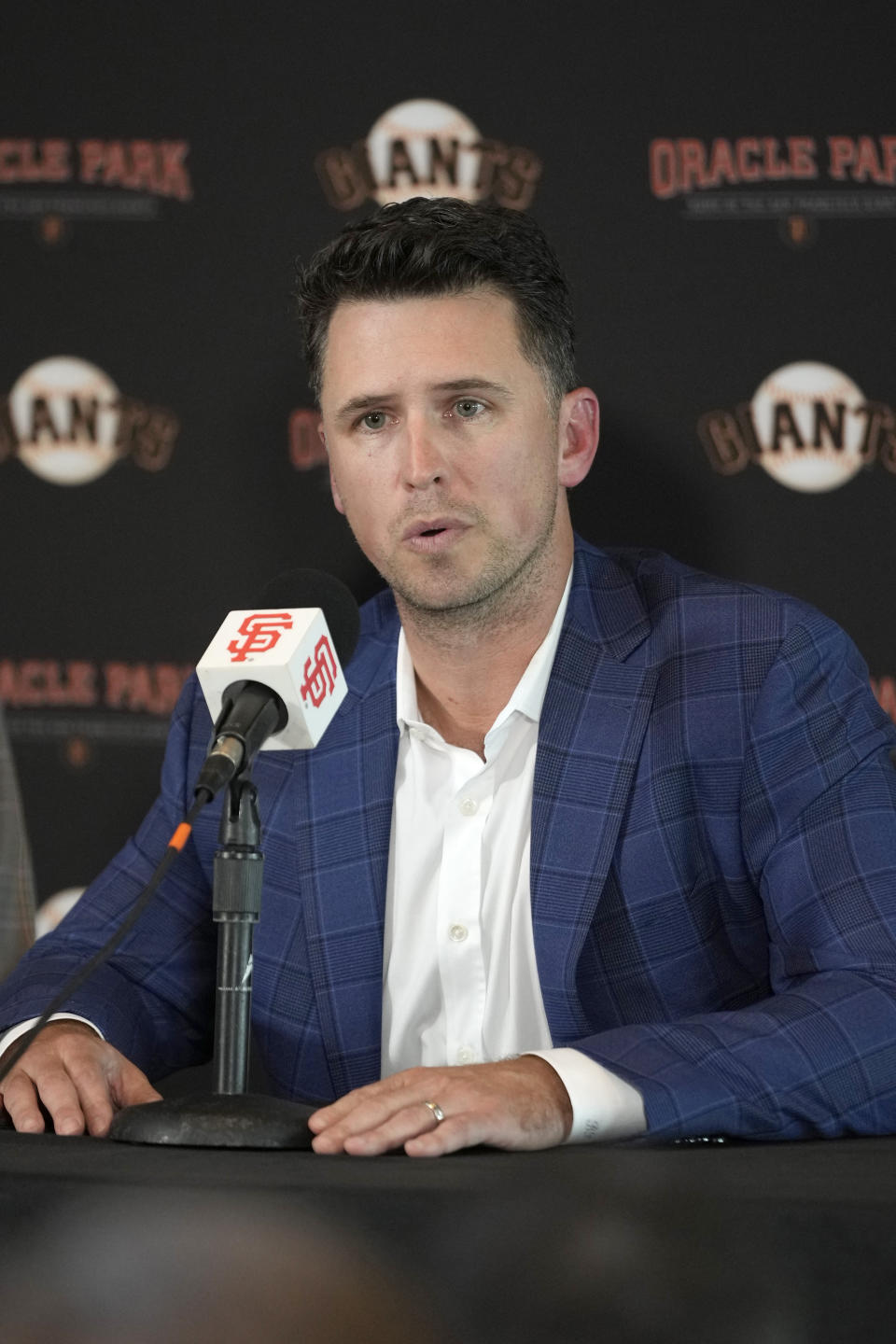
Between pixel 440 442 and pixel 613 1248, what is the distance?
1.05 m

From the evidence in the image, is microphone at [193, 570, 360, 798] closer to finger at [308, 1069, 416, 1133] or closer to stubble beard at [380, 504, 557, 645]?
finger at [308, 1069, 416, 1133]

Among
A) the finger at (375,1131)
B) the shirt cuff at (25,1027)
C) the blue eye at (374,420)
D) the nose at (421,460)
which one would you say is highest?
the blue eye at (374,420)

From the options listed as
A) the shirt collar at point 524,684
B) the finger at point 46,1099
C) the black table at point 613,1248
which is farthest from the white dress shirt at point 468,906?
the black table at point 613,1248

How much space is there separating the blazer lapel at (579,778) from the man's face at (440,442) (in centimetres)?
14

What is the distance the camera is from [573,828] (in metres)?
1.78

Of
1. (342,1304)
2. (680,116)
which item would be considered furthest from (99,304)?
Result: (342,1304)

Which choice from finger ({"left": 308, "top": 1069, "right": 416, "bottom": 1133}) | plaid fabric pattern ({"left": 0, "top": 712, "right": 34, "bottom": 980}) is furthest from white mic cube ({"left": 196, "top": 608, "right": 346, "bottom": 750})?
plaid fabric pattern ({"left": 0, "top": 712, "right": 34, "bottom": 980})

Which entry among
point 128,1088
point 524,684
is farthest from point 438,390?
point 128,1088

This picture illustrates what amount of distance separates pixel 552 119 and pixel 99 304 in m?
0.71

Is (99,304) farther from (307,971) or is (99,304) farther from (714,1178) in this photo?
(714,1178)

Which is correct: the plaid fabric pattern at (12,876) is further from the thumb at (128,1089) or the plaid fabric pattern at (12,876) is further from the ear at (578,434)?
the ear at (578,434)

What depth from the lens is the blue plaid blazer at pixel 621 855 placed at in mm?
1654

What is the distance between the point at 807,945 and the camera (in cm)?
161

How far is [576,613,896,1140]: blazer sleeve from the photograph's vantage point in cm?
136
